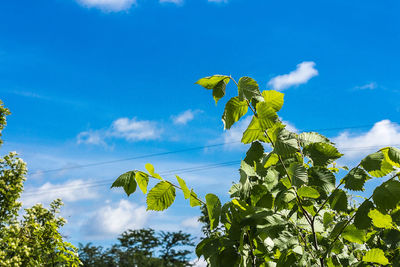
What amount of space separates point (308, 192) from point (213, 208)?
392mm

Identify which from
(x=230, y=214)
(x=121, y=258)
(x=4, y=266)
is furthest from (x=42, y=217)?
(x=121, y=258)

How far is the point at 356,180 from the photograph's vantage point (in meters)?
1.55

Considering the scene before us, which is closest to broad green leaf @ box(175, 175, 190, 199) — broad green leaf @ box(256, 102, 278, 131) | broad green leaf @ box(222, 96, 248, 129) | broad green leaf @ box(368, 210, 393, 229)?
broad green leaf @ box(222, 96, 248, 129)

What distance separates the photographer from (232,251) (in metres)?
1.63

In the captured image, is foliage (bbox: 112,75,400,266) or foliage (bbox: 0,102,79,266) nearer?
foliage (bbox: 112,75,400,266)

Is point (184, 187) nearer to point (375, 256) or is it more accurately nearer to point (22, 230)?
point (375, 256)

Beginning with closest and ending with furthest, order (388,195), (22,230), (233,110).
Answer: (388,195) < (233,110) < (22,230)

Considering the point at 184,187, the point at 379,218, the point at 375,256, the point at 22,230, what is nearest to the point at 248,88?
the point at 184,187

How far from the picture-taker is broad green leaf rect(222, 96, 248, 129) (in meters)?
1.65

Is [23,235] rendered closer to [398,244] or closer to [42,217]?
[42,217]

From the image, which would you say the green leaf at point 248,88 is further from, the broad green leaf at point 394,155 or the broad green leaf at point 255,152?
the broad green leaf at point 394,155

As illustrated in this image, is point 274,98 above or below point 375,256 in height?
above

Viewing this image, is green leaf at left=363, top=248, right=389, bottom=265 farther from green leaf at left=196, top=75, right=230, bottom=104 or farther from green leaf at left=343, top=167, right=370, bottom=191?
green leaf at left=196, top=75, right=230, bottom=104

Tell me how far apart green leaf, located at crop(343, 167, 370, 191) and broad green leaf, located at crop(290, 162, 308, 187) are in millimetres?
212
